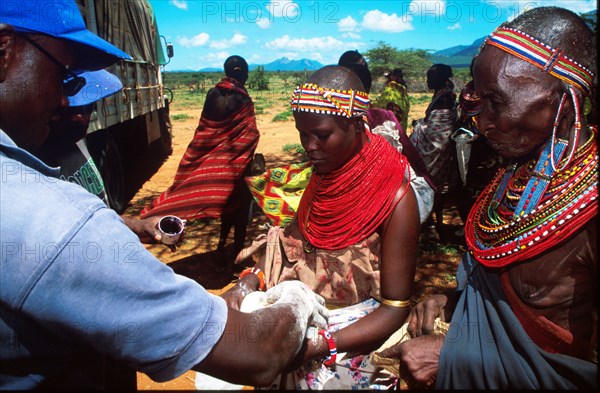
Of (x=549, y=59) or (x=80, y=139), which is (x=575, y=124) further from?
(x=80, y=139)

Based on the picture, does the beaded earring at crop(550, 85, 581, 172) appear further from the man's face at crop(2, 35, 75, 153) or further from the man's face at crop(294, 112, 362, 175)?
the man's face at crop(2, 35, 75, 153)

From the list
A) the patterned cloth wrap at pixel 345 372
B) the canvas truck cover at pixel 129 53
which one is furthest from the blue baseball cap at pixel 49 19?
the canvas truck cover at pixel 129 53

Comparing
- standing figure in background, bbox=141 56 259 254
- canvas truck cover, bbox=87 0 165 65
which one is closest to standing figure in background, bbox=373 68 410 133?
standing figure in background, bbox=141 56 259 254

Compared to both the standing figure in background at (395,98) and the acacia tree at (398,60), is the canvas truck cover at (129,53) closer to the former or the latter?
the standing figure in background at (395,98)

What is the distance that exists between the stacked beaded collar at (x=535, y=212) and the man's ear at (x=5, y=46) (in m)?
1.57

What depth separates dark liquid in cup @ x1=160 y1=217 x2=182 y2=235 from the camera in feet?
7.27

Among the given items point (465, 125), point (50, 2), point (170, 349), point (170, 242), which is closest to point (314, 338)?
point (170, 349)

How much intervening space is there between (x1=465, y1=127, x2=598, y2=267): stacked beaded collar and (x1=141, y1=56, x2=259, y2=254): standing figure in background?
10.8 feet

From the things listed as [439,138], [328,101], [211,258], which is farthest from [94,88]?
[439,138]

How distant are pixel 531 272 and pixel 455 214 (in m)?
5.42

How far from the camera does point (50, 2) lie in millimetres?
1076

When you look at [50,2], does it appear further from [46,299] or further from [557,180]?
[557,180]

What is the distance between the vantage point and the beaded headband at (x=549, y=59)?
115 cm

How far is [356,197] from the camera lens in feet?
5.69
